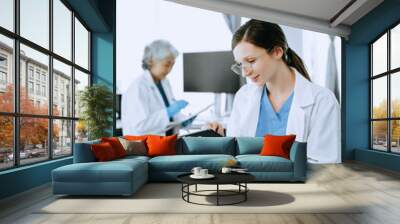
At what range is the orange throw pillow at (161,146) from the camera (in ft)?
22.1

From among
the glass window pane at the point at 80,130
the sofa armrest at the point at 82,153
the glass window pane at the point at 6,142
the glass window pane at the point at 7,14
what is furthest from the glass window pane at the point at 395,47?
the glass window pane at the point at 6,142

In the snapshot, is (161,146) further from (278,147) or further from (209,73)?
(209,73)

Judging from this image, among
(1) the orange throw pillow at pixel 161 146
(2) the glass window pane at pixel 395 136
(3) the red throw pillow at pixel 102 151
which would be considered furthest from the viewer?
(2) the glass window pane at pixel 395 136

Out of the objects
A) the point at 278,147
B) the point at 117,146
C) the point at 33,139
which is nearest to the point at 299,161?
the point at 278,147

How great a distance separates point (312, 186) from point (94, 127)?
4538 millimetres

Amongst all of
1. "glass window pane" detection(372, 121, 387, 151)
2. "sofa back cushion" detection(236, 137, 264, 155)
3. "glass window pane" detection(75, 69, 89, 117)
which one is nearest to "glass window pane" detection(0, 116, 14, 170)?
"glass window pane" detection(75, 69, 89, 117)

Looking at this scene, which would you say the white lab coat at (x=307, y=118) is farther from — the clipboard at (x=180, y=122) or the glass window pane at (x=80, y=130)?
the glass window pane at (x=80, y=130)

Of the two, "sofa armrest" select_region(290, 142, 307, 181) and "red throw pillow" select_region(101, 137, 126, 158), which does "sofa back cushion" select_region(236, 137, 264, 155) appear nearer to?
"sofa armrest" select_region(290, 142, 307, 181)

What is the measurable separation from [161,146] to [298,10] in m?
4.21

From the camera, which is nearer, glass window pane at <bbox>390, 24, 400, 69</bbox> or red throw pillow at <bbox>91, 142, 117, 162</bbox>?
red throw pillow at <bbox>91, 142, 117, 162</bbox>

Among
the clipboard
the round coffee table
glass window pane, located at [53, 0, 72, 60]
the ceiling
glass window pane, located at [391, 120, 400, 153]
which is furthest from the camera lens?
the clipboard

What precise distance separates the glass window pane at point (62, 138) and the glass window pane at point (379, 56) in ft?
22.7

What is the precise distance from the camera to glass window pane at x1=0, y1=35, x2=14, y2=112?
16.3ft

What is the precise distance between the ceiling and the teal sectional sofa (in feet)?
9.79
